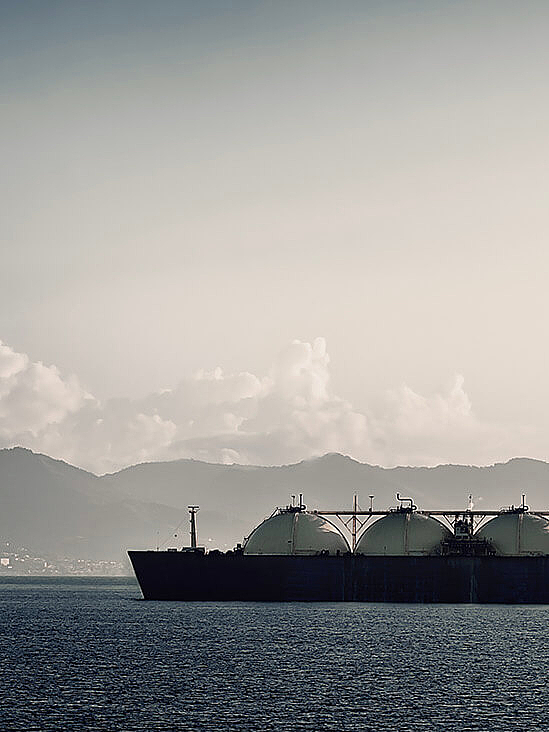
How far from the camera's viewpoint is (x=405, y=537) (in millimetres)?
160625

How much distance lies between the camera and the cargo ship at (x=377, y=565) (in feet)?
510

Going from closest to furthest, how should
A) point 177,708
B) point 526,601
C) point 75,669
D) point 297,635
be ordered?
point 177,708, point 75,669, point 297,635, point 526,601

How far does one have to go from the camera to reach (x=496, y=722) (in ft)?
222

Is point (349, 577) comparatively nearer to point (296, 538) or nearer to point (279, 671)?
point (296, 538)

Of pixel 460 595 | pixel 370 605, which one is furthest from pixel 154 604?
pixel 460 595

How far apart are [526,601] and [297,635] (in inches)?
2001

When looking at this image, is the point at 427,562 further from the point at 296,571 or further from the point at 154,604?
the point at 154,604

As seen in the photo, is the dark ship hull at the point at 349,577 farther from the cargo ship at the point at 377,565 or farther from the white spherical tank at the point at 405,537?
the white spherical tank at the point at 405,537

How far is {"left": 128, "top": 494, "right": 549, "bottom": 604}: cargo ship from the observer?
6122 inches

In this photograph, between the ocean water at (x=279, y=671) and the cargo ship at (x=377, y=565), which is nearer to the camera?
the ocean water at (x=279, y=671)

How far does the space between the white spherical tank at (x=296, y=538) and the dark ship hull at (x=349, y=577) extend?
307cm

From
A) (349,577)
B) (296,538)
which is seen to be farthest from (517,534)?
(296,538)

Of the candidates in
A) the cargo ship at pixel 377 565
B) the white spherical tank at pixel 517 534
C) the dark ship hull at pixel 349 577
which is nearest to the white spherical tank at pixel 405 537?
the cargo ship at pixel 377 565

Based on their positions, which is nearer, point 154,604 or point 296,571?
point 296,571
